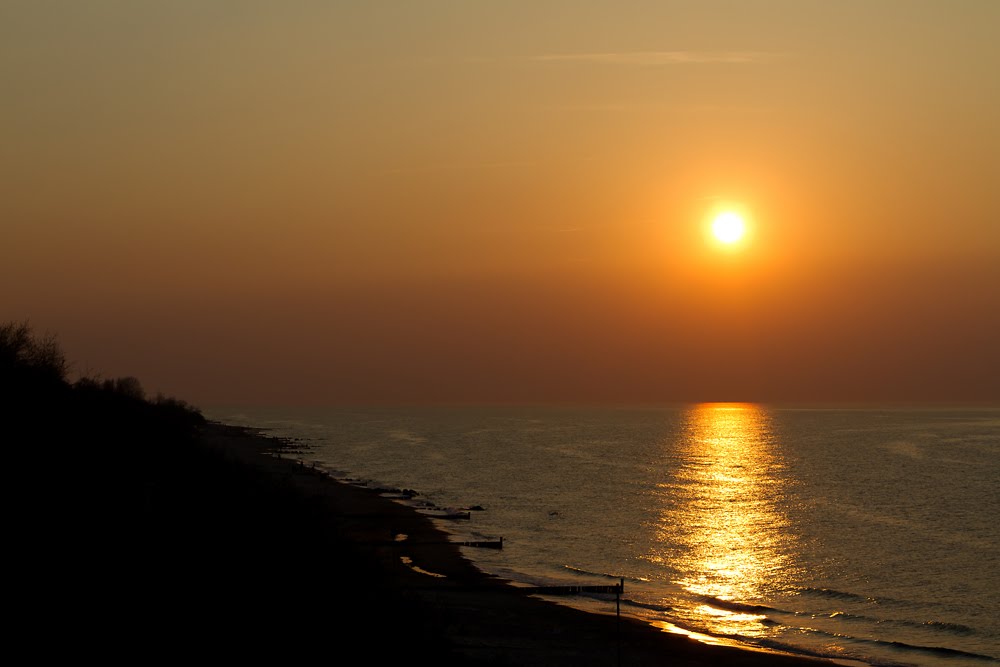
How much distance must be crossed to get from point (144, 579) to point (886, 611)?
38.6m

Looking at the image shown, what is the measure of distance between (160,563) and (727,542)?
5534cm

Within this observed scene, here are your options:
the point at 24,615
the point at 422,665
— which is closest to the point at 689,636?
the point at 422,665

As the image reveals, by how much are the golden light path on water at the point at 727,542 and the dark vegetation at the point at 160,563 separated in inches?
841

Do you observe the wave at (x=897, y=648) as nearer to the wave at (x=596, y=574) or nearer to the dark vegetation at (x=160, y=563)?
the wave at (x=596, y=574)

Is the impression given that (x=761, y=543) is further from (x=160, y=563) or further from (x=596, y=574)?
(x=160, y=563)

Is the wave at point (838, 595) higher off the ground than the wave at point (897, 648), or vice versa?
the wave at point (838, 595)

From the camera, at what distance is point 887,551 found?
222ft

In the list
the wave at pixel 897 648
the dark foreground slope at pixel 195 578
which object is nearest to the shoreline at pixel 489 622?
the dark foreground slope at pixel 195 578

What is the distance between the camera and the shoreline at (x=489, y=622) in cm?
2842

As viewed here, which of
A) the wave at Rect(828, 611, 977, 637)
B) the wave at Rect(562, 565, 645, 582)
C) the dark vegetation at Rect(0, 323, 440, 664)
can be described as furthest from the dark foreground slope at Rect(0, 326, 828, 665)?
the wave at Rect(562, 565, 645, 582)

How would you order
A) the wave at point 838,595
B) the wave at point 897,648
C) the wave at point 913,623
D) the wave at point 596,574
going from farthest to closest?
the wave at point 596,574, the wave at point 838,595, the wave at point 913,623, the wave at point 897,648

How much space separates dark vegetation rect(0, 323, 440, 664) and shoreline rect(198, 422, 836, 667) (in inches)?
25.2

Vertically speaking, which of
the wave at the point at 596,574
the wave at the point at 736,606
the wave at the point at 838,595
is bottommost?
the wave at the point at 736,606

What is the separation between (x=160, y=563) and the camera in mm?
23438
